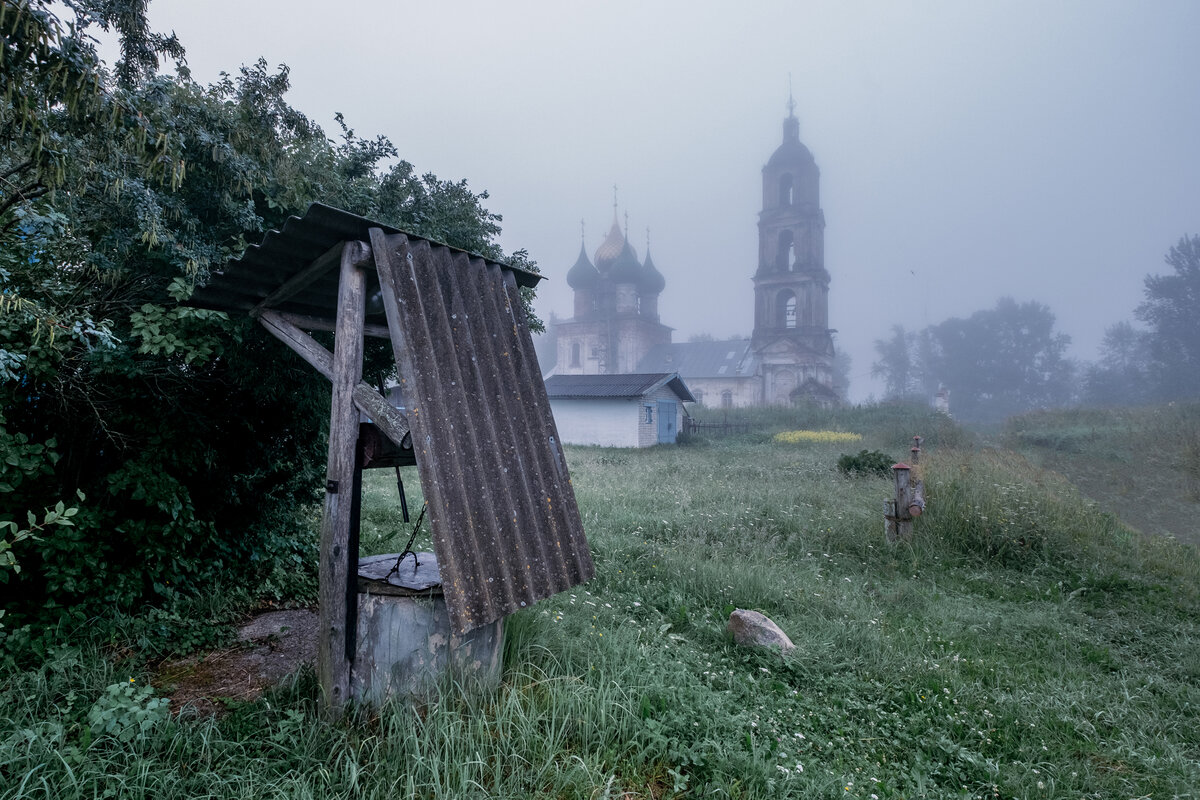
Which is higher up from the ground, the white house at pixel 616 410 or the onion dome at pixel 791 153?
the onion dome at pixel 791 153

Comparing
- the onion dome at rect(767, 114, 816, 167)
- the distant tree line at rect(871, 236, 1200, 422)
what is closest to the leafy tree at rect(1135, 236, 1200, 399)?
the distant tree line at rect(871, 236, 1200, 422)

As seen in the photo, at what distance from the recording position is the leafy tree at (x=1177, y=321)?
42.9 m

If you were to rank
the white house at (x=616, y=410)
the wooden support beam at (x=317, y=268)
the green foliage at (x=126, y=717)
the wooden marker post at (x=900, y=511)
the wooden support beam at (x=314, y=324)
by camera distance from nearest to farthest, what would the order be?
1. the green foliage at (x=126, y=717)
2. the wooden support beam at (x=317, y=268)
3. the wooden support beam at (x=314, y=324)
4. the wooden marker post at (x=900, y=511)
5. the white house at (x=616, y=410)

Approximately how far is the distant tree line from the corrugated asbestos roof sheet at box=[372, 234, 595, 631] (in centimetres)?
5034

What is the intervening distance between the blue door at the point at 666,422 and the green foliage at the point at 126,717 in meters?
23.3

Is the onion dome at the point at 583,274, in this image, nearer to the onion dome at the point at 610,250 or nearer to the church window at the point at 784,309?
the onion dome at the point at 610,250

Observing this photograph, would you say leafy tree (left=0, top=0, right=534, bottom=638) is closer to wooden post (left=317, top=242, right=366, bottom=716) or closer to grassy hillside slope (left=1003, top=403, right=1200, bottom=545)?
wooden post (left=317, top=242, right=366, bottom=716)

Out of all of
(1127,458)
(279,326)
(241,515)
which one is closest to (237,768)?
(279,326)

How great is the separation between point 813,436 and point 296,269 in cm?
2580

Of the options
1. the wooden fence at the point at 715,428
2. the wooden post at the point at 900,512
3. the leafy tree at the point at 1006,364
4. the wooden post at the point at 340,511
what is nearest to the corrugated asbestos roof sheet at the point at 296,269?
the wooden post at the point at 340,511

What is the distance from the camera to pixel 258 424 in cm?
532

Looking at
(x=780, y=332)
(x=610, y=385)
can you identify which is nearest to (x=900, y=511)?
Result: (x=610, y=385)

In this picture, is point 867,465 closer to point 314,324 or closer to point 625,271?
point 314,324

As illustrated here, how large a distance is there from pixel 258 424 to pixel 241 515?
3.05ft
